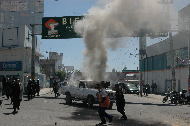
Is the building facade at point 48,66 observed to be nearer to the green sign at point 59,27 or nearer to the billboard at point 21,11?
the billboard at point 21,11

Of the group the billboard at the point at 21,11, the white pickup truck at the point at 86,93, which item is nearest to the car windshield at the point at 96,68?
the white pickup truck at the point at 86,93

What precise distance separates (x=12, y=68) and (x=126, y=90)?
17.8m

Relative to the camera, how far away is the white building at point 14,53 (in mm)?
34812

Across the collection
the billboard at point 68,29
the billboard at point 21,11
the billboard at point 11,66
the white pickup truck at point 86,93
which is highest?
the billboard at point 21,11

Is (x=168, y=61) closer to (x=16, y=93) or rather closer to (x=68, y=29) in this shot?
(x=68, y=29)

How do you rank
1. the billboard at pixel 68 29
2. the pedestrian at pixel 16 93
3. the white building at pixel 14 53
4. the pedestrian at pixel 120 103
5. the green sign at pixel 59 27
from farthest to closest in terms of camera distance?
1. the white building at pixel 14 53
2. the green sign at pixel 59 27
3. the billboard at pixel 68 29
4. the pedestrian at pixel 16 93
5. the pedestrian at pixel 120 103

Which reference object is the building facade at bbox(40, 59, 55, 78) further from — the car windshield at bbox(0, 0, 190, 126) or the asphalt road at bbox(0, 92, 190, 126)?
the asphalt road at bbox(0, 92, 190, 126)

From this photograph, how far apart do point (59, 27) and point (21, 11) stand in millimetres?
69160

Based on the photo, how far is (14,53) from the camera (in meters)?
35.6

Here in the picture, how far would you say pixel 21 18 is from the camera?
293 feet

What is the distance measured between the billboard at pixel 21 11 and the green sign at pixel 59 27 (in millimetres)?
64740

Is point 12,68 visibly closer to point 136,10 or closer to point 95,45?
point 95,45

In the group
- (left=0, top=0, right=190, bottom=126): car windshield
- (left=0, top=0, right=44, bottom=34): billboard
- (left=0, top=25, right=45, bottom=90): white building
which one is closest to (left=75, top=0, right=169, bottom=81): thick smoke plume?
(left=0, top=0, right=190, bottom=126): car windshield

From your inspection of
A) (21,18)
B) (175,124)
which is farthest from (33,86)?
(21,18)
